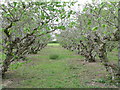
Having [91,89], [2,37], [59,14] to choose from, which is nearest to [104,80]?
[91,89]

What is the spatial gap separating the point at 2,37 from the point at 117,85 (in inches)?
325

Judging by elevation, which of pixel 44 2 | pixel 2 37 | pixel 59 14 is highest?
pixel 44 2

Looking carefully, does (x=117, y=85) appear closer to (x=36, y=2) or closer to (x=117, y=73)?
(x=117, y=73)

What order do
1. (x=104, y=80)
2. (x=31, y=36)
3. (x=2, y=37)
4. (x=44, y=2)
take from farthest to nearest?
(x=2, y=37) → (x=104, y=80) → (x=31, y=36) → (x=44, y=2)

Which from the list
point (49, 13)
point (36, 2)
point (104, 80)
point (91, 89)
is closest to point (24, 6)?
point (36, 2)

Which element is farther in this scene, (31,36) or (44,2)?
(31,36)

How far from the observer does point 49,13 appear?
8953mm

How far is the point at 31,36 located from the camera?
30.6 feet

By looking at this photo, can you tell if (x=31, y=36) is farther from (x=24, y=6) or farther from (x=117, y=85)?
(x=117, y=85)

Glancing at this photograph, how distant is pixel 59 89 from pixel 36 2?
4488 mm

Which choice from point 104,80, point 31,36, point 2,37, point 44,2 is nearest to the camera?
point 44,2

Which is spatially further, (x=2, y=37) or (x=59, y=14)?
(x=2, y=37)

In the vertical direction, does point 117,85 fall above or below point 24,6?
below

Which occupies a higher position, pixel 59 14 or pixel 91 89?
pixel 59 14
